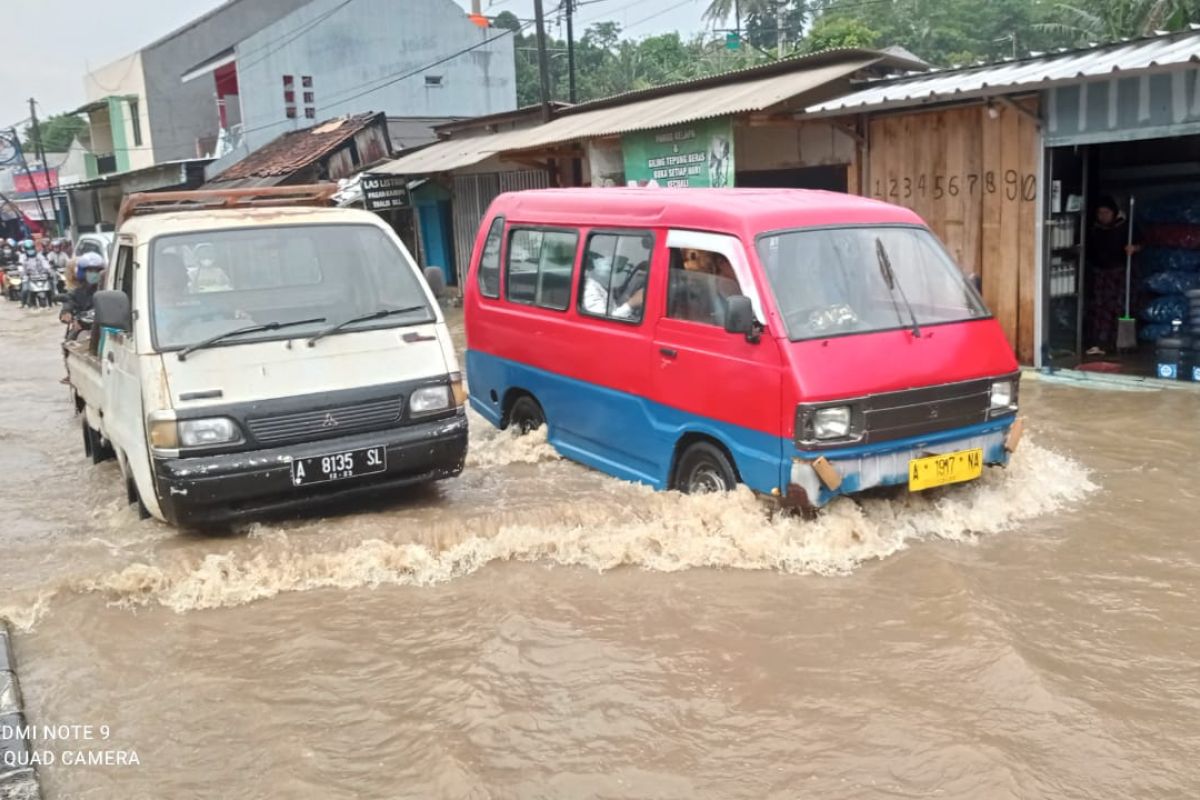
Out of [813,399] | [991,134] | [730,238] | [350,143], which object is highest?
→ [350,143]

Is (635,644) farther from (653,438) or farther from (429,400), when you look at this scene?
(429,400)

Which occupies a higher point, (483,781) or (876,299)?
(876,299)

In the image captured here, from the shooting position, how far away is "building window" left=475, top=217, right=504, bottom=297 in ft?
27.0

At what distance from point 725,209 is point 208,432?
316cm

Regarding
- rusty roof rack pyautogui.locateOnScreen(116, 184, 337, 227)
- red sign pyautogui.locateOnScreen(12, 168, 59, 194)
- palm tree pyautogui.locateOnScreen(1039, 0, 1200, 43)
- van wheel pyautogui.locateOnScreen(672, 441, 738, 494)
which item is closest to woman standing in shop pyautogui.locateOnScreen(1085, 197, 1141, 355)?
van wheel pyautogui.locateOnScreen(672, 441, 738, 494)

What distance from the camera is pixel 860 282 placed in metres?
5.86

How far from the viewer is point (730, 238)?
5.83 meters

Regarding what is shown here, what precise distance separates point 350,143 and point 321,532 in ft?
65.2

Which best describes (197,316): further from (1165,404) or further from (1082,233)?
(1082,233)

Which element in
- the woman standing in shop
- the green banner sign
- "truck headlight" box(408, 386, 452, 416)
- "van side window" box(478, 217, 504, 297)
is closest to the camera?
"truck headlight" box(408, 386, 452, 416)

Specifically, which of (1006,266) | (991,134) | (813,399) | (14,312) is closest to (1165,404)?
(1006,266)

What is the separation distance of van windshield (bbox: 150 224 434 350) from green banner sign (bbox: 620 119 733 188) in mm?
5770

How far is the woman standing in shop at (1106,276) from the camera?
10930mm

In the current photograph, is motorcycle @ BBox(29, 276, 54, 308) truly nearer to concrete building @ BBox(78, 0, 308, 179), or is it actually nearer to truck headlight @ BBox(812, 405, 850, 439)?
concrete building @ BBox(78, 0, 308, 179)
